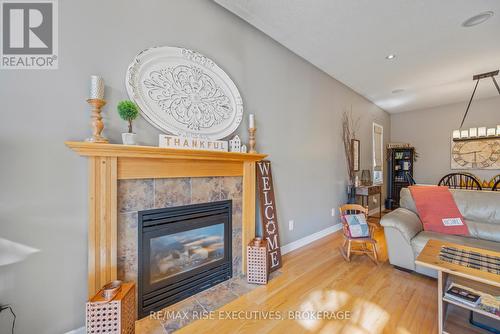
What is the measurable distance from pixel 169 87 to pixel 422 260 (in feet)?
7.49

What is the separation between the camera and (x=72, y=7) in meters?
1.26

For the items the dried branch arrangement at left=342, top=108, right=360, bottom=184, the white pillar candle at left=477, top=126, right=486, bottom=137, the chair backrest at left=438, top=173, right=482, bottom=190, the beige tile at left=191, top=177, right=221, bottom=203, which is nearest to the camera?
the beige tile at left=191, top=177, right=221, bottom=203

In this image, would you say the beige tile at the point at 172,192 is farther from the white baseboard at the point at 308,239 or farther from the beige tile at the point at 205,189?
the white baseboard at the point at 308,239

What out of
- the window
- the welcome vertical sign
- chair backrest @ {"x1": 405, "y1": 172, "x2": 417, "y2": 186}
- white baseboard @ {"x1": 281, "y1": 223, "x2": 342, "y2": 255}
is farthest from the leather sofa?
chair backrest @ {"x1": 405, "y1": 172, "x2": 417, "y2": 186}

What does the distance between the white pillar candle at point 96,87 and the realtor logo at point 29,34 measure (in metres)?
0.25

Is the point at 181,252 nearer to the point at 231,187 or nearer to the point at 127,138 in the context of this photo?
the point at 231,187

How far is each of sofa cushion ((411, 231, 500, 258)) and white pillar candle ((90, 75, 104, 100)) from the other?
3002mm

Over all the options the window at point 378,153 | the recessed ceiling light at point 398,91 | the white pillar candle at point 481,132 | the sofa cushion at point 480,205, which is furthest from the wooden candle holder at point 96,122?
the white pillar candle at point 481,132

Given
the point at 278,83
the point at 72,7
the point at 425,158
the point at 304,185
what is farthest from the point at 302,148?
the point at 425,158

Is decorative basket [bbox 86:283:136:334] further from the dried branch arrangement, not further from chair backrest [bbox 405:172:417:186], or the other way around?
chair backrest [bbox 405:172:417:186]

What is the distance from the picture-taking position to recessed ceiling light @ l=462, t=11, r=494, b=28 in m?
1.96

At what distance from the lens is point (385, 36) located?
92.6 inches

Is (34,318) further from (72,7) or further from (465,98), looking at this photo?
(465,98)

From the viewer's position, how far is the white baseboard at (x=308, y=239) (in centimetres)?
268
